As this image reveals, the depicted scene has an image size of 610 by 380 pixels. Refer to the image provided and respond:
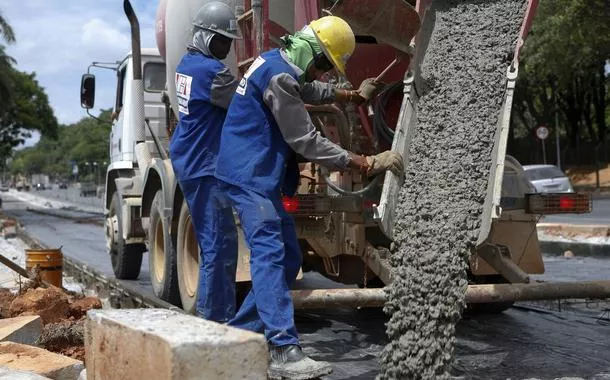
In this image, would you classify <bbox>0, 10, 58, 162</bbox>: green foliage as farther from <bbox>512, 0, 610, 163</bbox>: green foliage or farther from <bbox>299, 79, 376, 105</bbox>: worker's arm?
<bbox>299, 79, 376, 105</bbox>: worker's arm

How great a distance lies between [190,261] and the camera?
688 centimetres

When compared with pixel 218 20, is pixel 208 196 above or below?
below

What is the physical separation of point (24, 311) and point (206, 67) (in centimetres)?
289

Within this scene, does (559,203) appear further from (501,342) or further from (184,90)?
(184,90)

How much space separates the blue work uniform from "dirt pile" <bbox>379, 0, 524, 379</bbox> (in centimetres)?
64

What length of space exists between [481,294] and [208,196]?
170 cm

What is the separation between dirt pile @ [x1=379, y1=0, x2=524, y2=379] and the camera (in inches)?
164

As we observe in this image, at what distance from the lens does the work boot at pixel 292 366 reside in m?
3.73

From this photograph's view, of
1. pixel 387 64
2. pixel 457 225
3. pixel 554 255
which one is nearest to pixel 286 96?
pixel 457 225

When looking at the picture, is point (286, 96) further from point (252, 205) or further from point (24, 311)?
point (24, 311)

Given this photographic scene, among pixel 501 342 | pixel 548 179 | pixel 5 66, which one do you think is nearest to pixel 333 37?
pixel 501 342

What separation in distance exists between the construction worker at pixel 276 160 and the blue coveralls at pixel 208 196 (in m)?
0.41

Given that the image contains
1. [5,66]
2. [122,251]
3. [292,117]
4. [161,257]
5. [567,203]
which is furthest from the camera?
[5,66]

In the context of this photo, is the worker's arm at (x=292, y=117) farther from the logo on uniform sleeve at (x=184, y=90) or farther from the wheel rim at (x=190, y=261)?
the wheel rim at (x=190, y=261)
